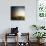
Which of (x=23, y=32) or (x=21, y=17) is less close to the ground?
(x=21, y=17)

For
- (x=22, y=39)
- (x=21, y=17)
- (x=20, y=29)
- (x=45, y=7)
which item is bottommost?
(x=22, y=39)

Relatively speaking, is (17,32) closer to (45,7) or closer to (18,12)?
(18,12)

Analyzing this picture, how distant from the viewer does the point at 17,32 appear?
6.79 meters

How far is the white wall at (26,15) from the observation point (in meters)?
7.06

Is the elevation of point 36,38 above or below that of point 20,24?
below

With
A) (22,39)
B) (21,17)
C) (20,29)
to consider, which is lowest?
(22,39)

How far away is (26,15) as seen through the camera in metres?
7.09

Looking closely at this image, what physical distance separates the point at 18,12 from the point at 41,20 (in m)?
1.07

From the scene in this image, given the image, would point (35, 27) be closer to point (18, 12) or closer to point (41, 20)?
point (41, 20)

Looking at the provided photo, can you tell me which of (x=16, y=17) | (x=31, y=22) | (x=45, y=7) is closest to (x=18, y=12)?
(x=16, y=17)

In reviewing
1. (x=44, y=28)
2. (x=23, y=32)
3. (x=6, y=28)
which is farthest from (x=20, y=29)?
(x=44, y=28)

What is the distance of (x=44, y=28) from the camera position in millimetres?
7102

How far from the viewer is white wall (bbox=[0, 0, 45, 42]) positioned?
706 centimetres

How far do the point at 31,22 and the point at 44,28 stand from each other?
631 millimetres
